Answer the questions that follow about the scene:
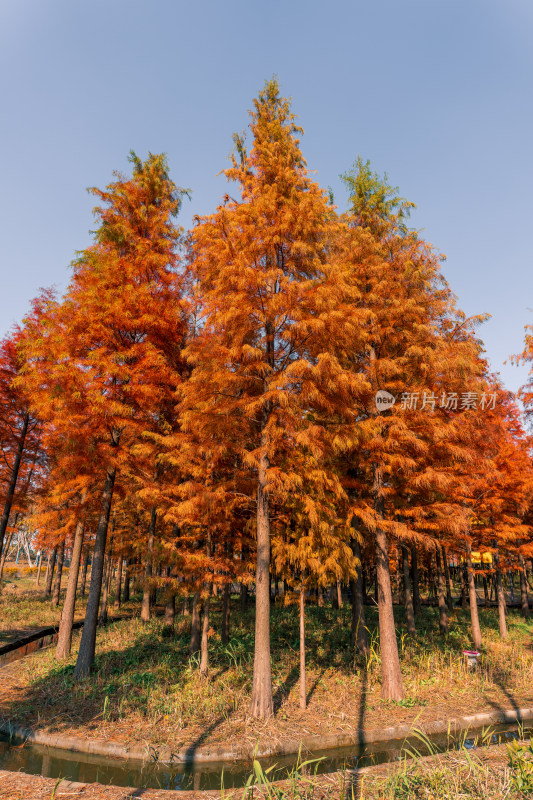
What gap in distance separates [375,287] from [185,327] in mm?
6362

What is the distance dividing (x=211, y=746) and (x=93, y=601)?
228 inches

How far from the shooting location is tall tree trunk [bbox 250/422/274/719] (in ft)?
31.4

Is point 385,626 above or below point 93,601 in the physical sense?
below

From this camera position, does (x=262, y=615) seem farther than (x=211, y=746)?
Yes

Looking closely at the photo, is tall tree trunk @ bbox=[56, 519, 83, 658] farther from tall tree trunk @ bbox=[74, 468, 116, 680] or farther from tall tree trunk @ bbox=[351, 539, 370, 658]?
tall tree trunk @ bbox=[351, 539, 370, 658]

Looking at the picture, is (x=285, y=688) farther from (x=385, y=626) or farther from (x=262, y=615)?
(x=385, y=626)

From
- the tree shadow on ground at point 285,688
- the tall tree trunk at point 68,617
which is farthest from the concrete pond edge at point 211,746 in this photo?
the tall tree trunk at point 68,617

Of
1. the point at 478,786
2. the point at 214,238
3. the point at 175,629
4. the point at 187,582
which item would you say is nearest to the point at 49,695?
the point at 187,582

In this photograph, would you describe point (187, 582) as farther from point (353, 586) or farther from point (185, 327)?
point (185, 327)

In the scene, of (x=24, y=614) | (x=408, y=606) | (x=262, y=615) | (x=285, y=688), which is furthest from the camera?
(x=24, y=614)

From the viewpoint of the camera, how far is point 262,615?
1019cm

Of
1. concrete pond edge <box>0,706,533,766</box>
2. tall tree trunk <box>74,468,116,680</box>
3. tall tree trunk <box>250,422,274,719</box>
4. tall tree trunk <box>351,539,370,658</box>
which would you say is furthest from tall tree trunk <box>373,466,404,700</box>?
tall tree trunk <box>74,468,116,680</box>

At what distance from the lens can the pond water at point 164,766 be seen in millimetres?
7318

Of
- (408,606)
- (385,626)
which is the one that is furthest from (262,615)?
(408,606)
